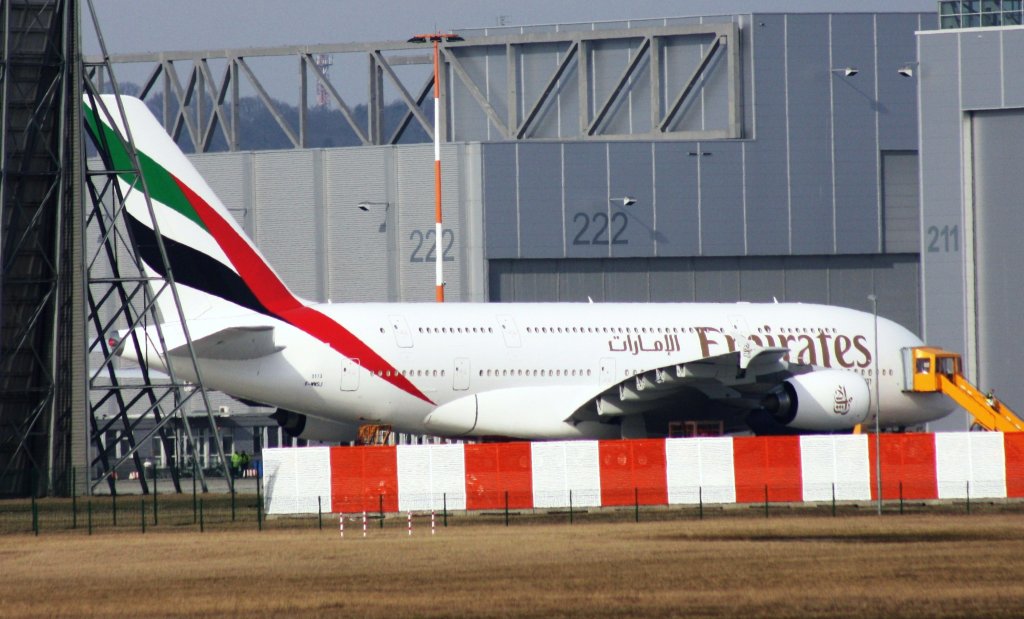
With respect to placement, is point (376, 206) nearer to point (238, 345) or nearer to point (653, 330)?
point (653, 330)

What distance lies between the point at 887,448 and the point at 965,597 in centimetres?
1472

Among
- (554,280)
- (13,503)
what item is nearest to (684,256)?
(554,280)

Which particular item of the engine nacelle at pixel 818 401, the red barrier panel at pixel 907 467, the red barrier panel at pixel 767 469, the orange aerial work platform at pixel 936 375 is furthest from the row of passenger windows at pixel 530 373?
the orange aerial work platform at pixel 936 375

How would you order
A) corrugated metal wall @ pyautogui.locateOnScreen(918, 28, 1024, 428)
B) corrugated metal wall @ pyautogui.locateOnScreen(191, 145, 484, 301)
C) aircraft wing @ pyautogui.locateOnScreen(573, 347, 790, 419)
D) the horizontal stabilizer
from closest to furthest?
the horizontal stabilizer → aircraft wing @ pyautogui.locateOnScreen(573, 347, 790, 419) → corrugated metal wall @ pyautogui.locateOnScreen(918, 28, 1024, 428) → corrugated metal wall @ pyautogui.locateOnScreen(191, 145, 484, 301)

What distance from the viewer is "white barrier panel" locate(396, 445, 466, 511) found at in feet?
107

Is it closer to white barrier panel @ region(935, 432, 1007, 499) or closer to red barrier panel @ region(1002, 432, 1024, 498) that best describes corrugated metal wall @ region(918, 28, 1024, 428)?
red barrier panel @ region(1002, 432, 1024, 498)

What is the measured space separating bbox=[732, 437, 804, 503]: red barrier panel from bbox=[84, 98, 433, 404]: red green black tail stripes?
8.28 m

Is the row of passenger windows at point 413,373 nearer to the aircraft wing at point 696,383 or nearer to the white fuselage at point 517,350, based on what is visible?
the white fuselage at point 517,350

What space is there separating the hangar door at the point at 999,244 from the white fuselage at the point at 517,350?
6130 mm

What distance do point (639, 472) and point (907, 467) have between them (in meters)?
6.10

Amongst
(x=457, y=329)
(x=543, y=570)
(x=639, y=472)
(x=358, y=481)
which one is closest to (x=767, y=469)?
(x=639, y=472)

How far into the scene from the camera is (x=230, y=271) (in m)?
36.8

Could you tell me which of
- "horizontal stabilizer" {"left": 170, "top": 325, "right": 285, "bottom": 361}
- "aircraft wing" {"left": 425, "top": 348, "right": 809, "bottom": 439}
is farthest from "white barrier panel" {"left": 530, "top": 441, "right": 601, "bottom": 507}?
"horizontal stabilizer" {"left": 170, "top": 325, "right": 285, "bottom": 361}

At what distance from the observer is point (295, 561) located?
24.5 metres
